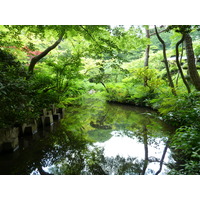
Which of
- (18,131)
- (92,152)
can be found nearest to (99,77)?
(18,131)

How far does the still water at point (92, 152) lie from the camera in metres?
2.29

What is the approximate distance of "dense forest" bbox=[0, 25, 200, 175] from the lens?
2.50m

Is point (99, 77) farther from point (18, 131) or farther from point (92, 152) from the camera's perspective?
point (92, 152)

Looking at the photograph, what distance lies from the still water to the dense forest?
10.9 inches

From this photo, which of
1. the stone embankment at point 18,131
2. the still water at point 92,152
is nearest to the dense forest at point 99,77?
the stone embankment at point 18,131

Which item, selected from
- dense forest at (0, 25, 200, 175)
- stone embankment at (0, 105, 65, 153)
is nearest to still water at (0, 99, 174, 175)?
stone embankment at (0, 105, 65, 153)

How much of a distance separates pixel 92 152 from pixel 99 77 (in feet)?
12.0

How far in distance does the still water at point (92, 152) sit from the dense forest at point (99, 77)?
0.28 meters

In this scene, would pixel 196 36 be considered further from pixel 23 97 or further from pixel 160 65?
pixel 23 97

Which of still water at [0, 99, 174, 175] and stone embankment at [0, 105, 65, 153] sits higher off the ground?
stone embankment at [0, 105, 65, 153]

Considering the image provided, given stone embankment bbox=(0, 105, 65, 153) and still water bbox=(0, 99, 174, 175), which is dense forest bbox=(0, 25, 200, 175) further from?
still water bbox=(0, 99, 174, 175)

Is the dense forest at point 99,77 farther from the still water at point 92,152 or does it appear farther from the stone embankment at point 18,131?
the still water at point 92,152
